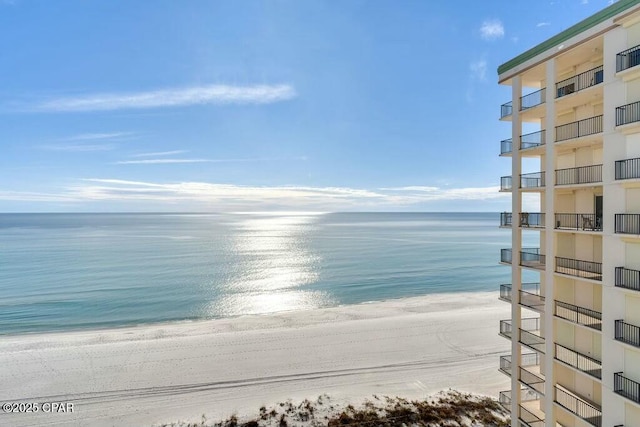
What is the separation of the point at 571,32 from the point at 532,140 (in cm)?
453

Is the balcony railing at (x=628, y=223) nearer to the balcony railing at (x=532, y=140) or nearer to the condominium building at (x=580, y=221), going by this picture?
the condominium building at (x=580, y=221)

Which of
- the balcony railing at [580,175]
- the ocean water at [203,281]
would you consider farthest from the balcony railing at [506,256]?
the ocean water at [203,281]

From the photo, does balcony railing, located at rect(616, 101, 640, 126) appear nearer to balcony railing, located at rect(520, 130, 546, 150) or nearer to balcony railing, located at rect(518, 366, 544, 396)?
balcony railing, located at rect(520, 130, 546, 150)

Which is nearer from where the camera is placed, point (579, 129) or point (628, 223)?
point (628, 223)

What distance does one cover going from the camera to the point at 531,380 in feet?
53.0

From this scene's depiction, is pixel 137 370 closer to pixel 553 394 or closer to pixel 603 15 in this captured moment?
pixel 553 394

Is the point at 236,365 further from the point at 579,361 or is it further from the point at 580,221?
the point at 580,221

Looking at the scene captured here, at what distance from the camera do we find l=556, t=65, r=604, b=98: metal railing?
13361 mm

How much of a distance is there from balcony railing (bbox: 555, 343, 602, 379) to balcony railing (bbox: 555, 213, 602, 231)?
5.09 meters

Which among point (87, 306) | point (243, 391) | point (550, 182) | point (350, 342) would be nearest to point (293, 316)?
point (350, 342)

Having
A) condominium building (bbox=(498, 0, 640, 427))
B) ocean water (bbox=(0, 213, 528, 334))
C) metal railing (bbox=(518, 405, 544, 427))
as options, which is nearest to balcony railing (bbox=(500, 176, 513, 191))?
condominium building (bbox=(498, 0, 640, 427))

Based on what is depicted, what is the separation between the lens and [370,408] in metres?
20.9

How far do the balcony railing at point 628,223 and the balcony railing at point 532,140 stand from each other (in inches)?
196

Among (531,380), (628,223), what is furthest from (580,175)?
(531,380)
